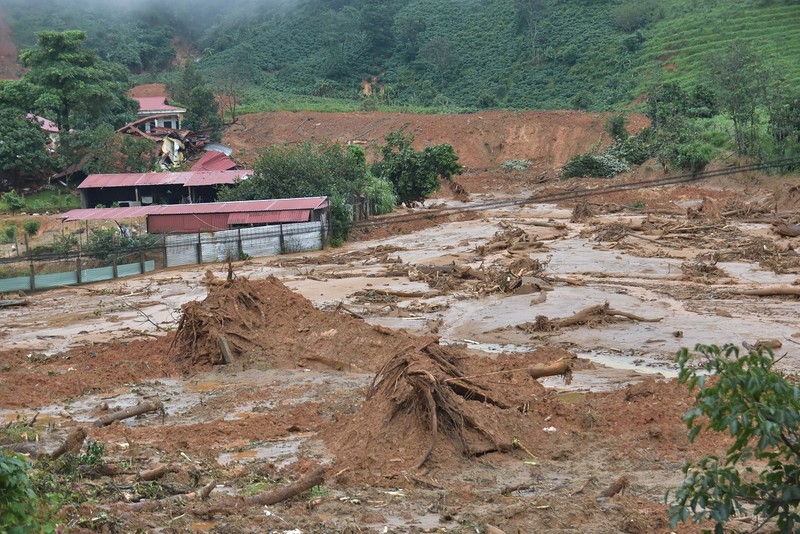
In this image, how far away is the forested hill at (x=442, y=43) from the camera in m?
81.2

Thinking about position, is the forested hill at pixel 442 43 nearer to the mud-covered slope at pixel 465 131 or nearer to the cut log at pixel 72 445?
the mud-covered slope at pixel 465 131

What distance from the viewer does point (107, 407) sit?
1474 cm

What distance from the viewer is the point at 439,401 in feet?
36.5

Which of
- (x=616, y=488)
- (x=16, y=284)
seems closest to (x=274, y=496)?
(x=616, y=488)

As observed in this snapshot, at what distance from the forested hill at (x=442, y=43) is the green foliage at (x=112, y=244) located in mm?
51665

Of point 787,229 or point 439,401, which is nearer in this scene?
point 439,401

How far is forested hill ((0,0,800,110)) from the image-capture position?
81.2 meters

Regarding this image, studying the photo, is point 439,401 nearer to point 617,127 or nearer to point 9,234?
point 9,234

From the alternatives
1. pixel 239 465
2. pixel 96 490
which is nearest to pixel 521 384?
pixel 239 465

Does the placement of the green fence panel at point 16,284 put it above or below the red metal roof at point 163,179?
below

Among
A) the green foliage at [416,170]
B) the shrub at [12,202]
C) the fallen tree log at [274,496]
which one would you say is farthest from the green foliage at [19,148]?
the fallen tree log at [274,496]

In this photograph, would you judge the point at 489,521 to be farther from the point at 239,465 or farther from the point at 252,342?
the point at 252,342

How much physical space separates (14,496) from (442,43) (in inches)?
3895

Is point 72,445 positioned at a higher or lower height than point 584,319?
higher
